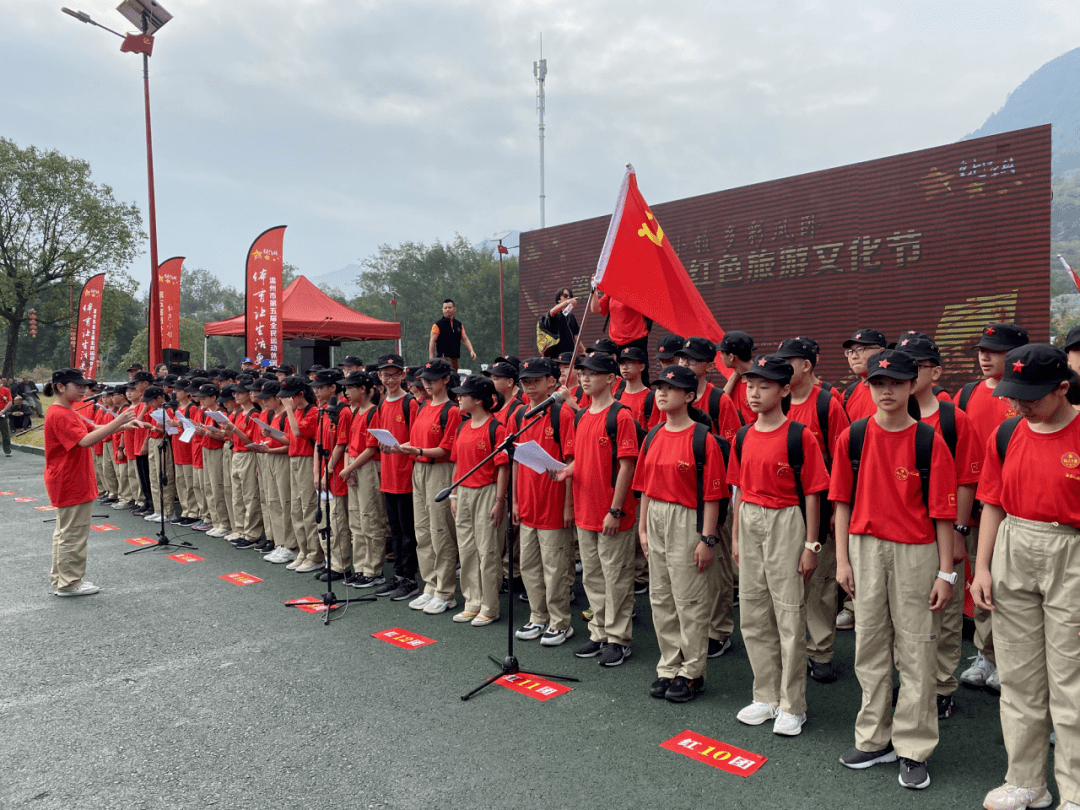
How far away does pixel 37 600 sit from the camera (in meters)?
7.05

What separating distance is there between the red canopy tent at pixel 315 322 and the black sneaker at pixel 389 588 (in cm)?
1084

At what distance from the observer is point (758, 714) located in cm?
418

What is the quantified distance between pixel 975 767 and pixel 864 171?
10.1 metres

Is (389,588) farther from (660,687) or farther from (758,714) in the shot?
(758,714)

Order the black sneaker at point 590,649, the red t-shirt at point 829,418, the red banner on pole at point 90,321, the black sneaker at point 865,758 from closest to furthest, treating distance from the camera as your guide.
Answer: the black sneaker at point 865,758 → the red t-shirt at point 829,418 → the black sneaker at point 590,649 → the red banner on pole at point 90,321

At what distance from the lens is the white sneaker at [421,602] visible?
21.5 feet

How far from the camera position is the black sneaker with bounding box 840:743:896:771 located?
3.63 m

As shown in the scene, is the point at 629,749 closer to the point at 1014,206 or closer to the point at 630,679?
the point at 630,679

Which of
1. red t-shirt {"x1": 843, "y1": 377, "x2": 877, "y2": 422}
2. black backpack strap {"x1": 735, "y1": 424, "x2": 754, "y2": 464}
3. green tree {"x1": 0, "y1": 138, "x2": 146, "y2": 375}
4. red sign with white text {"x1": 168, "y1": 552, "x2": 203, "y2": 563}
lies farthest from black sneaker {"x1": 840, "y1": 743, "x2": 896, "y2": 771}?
green tree {"x1": 0, "y1": 138, "x2": 146, "y2": 375}

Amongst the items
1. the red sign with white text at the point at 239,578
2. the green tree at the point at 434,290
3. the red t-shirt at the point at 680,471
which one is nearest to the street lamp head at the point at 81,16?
the red sign with white text at the point at 239,578

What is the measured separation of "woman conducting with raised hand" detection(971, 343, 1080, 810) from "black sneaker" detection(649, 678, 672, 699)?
5.91ft

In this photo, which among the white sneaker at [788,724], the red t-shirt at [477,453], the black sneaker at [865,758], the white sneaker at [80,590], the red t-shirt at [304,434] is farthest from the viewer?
the red t-shirt at [304,434]

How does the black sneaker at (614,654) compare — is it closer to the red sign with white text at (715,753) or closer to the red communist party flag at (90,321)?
the red sign with white text at (715,753)

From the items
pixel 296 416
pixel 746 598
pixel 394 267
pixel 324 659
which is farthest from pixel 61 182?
pixel 746 598
